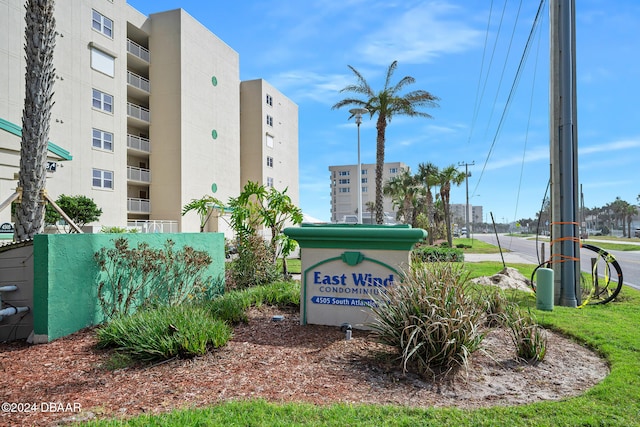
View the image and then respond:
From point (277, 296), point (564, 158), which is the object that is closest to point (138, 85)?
point (277, 296)

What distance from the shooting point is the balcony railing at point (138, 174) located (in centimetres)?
3152

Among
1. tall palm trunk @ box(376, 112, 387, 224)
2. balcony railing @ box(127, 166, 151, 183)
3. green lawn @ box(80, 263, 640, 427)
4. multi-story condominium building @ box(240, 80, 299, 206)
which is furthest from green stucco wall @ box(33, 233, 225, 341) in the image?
multi-story condominium building @ box(240, 80, 299, 206)

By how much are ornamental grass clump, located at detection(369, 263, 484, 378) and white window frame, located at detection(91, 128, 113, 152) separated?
2733cm

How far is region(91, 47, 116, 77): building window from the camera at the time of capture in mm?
26906

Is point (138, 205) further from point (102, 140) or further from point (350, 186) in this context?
point (350, 186)

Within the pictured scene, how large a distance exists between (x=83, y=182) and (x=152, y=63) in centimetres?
1297

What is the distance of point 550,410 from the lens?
377cm

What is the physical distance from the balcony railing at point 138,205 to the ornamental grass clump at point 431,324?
29.7 meters

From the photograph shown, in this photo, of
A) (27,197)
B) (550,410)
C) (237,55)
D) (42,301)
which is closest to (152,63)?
(237,55)

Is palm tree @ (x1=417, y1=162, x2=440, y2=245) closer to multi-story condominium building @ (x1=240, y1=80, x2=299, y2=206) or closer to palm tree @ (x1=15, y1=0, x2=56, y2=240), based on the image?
multi-story condominium building @ (x1=240, y1=80, x2=299, y2=206)

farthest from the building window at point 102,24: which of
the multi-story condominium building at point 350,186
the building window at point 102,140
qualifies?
the multi-story condominium building at point 350,186

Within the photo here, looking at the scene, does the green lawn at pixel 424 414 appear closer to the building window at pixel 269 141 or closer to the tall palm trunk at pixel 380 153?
the tall palm trunk at pixel 380 153

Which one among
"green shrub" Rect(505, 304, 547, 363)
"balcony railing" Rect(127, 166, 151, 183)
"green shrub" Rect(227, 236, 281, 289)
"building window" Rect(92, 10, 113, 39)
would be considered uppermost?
"building window" Rect(92, 10, 113, 39)

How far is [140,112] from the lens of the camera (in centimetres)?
3266
